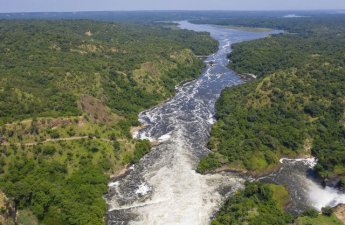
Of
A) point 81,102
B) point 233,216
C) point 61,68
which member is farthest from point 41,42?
point 233,216

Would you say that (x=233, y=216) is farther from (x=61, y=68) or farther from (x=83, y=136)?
(x=61, y=68)

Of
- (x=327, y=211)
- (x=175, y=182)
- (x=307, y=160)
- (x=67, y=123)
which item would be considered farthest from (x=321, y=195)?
(x=67, y=123)

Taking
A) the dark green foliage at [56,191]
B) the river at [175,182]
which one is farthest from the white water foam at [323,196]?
the dark green foliage at [56,191]

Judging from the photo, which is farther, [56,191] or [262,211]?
[56,191]

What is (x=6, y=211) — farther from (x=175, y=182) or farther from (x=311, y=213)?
(x=311, y=213)

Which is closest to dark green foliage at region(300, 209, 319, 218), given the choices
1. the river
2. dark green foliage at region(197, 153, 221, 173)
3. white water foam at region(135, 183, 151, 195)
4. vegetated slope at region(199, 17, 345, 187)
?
the river

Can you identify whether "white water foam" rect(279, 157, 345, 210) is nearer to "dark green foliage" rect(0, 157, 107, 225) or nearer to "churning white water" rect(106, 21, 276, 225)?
"churning white water" rect(106, 21, 276, 225)
